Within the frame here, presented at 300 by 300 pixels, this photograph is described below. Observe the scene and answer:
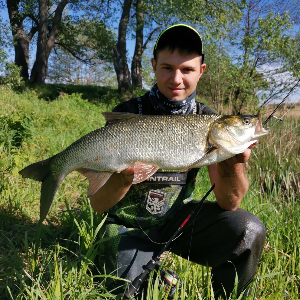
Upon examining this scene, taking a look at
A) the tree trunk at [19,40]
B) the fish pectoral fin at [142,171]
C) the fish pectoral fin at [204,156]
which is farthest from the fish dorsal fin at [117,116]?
the tree trunk at [19,40]

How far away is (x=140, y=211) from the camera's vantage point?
2.38 meters

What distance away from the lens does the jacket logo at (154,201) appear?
2369 mm

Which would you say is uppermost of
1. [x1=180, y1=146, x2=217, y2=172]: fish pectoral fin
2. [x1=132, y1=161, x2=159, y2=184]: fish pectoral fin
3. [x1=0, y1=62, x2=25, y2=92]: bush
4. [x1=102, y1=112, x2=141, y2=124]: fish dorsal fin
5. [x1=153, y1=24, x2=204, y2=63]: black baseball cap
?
[x1=0, y1=62, x2=25, y2=92]: bush

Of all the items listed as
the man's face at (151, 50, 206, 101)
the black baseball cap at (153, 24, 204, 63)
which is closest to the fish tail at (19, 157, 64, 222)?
the man's face at (151, 50, 206, 101)

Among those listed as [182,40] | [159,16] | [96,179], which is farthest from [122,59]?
[96,179]

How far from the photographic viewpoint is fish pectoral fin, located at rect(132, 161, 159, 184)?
1.82m

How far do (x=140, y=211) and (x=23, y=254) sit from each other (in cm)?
108

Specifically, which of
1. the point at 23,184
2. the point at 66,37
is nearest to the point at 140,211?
the point at 23,184

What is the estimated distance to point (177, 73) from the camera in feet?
7.20

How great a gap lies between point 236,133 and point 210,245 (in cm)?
100

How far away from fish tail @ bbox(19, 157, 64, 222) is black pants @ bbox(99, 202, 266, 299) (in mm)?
695

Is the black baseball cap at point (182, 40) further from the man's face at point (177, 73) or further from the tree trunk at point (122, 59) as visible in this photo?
the tree trunk at point (122, 59)

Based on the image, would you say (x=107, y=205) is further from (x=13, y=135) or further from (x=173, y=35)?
(x=13, y=135)

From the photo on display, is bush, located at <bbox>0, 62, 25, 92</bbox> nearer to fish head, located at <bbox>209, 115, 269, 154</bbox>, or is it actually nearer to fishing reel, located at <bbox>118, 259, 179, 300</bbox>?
fishing reel, located at <bbox>118, 259, 179, 300</bbox>
